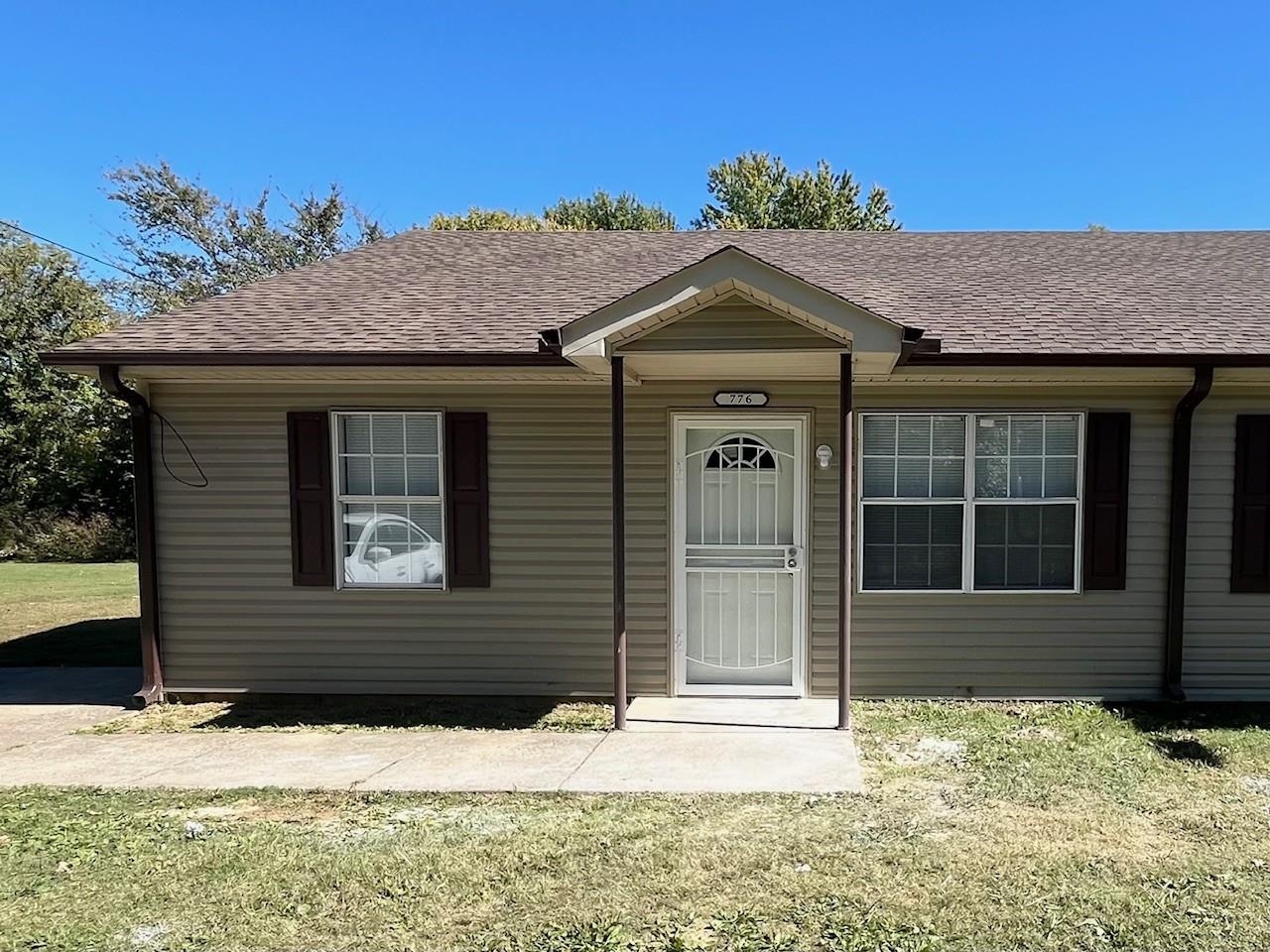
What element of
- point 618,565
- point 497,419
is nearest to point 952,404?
point 618,565

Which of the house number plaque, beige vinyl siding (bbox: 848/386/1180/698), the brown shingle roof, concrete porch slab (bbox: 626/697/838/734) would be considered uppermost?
the brown shingle roof

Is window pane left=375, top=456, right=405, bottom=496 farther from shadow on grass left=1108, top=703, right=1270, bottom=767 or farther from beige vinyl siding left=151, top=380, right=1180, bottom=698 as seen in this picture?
shadow on grass left=1108, top=703, right=1270, bottom=767

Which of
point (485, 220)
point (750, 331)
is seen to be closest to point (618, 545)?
point (750, 331)

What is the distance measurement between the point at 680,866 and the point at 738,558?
10.2 ft

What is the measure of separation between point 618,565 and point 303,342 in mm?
2969

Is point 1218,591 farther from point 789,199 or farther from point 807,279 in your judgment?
point 789,199

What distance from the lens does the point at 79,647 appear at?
8906 millimetres

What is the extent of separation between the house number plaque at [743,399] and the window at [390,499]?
7.47ft

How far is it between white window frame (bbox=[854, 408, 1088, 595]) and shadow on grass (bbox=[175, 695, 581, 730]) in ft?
9.12

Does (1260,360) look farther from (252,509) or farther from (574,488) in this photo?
(252,509)

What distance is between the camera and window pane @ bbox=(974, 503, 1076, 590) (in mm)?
6254

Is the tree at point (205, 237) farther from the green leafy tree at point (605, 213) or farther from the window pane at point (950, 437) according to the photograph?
the window pane at point (950, 437)

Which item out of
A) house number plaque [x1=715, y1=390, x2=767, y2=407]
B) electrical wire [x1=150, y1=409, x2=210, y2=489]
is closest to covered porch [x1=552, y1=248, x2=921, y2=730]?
house number plaque [x1=715, y1=390, x2=767, y2=407]

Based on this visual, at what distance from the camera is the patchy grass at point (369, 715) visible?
5840 millimetres
